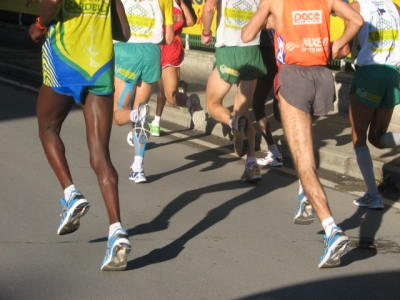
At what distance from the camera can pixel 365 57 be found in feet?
21.3

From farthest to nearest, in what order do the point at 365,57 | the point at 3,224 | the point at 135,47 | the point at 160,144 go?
the point at 160,144 → the point at 135,47 → the point at 365,57 → the point at 3,224

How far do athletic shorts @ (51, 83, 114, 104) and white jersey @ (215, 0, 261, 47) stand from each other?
9.50 ft

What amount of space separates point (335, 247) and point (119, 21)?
2.07m

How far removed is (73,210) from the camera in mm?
4988

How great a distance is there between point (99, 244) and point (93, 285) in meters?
0.84

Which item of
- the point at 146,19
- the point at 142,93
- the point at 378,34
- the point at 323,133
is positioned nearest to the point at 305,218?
the point at 378,34

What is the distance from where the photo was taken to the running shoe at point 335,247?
5023 millimetres

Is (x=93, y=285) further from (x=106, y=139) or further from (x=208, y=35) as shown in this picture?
(x=208, y=35)

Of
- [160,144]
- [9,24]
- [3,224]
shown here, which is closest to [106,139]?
[3,224]

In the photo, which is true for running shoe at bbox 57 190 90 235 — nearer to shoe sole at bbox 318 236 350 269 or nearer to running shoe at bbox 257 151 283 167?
shoe sole at bbox 318 236 350 269

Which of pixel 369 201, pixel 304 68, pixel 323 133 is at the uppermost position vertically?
pixel 304 68

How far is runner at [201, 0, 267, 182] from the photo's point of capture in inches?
299

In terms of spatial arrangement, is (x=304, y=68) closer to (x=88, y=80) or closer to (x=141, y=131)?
(x=88, y=80)

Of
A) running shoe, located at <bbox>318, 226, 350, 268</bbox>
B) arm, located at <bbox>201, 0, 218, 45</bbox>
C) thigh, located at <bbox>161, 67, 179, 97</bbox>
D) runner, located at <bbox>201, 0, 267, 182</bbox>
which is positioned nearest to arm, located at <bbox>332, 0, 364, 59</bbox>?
running shoe, located at <bbox>318, 226, 350, 268</bbox>
